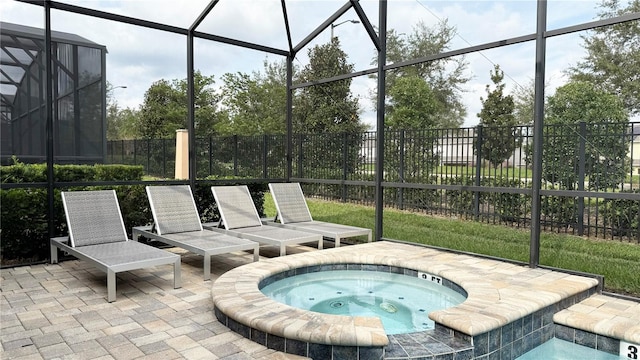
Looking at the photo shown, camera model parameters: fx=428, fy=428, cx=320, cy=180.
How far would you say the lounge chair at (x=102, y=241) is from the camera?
462 cm

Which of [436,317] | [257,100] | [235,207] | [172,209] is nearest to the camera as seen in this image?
[436,317]

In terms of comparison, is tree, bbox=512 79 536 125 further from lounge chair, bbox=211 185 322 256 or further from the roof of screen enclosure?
the roof of screen enclosure

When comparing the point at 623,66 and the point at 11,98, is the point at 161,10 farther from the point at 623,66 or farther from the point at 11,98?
the point at 623,66

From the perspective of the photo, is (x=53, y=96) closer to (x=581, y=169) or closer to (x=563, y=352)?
(x=563, y=352)

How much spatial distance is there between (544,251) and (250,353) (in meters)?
6.11

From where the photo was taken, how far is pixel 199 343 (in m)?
3.38

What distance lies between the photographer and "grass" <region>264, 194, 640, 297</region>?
20.3 ft

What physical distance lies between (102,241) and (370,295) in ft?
11.4

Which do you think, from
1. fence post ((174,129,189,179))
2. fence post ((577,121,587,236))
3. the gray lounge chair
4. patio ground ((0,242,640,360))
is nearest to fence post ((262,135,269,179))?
the gray lounge chair

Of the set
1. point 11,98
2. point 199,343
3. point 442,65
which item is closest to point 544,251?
point 199,343

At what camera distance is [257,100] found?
71.9ft

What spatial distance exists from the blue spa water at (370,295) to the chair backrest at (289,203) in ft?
6.83

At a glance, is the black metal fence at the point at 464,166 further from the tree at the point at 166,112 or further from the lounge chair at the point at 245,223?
the tree at the point at 166,112

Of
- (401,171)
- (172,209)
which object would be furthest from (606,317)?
(401,171)
